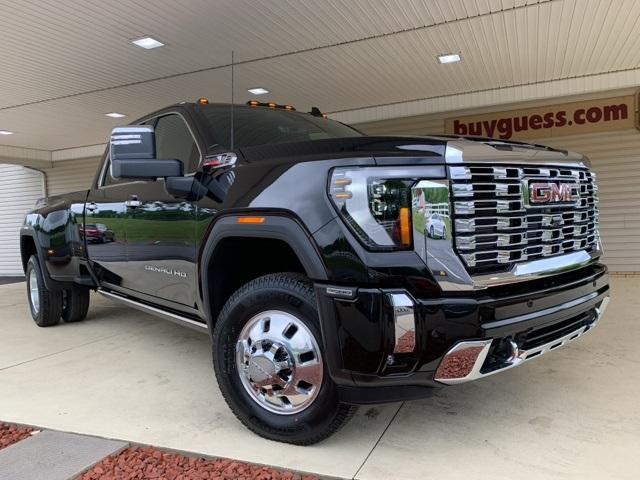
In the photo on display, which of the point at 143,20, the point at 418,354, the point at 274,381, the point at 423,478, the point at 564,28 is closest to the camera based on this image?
the point at 418,354

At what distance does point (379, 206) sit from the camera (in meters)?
2.23

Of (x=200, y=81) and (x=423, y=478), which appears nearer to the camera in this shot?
(x=423, y=478)

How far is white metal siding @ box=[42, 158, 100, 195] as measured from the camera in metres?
15.1

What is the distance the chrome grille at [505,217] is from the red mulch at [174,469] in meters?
1.28

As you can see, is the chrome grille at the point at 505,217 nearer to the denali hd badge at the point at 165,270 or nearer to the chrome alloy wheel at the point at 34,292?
the denali hd badge at the point at 165,270

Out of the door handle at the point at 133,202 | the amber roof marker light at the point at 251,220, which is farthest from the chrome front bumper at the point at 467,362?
the door handle at the point at 133,202

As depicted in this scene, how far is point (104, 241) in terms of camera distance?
4.32 meters

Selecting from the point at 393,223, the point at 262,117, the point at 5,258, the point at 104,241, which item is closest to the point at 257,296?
the point at 393,223

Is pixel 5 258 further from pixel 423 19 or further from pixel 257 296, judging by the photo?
pixel 257 296

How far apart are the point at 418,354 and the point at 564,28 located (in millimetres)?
5932

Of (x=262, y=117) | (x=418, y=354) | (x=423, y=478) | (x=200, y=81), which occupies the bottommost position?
(x=423, y=478)

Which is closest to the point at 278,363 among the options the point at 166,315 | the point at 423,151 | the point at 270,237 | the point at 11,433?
the point at 270,237

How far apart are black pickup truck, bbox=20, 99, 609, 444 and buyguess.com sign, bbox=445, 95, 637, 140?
22.9ft

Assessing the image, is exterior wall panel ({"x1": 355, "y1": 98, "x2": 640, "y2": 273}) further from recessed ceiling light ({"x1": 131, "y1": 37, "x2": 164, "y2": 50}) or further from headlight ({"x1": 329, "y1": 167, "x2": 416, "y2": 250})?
headlight ({"x1": 329, "y1": 167, "x2": 416, "y2": 250})
